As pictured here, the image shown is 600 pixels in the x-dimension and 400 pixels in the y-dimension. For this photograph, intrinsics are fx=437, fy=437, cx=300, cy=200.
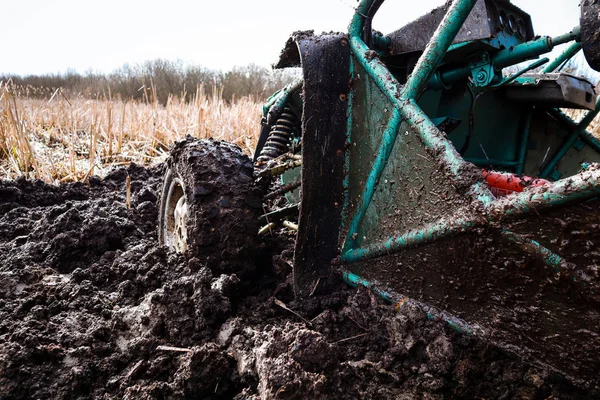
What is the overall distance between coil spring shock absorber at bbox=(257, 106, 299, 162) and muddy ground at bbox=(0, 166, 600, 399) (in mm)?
586

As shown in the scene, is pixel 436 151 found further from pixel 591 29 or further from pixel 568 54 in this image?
pixel 568 54

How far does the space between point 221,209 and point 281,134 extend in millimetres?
873

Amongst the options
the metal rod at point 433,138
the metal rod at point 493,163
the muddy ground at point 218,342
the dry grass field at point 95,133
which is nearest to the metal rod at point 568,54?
the metal rod at point 493,163

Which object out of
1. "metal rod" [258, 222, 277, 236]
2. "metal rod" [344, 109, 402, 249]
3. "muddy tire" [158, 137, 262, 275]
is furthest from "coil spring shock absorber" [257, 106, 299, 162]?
"metal rod" [344, 109, 402, 249]

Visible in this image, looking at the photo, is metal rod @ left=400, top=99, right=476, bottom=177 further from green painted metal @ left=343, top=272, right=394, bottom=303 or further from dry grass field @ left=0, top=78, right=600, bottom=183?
dry grass field @ left=0, top=78, right=600, bottom=183

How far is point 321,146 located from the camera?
181 centimetres

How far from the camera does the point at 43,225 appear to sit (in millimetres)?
2896

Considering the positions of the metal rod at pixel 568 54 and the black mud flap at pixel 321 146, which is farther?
the metal rod at pixel 568 54

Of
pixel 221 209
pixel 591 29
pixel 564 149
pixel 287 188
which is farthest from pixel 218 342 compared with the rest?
pixel 564 149

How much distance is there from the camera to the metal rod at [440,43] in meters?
1.48

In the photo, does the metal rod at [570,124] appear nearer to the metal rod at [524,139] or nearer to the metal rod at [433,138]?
the metal rod at [524,139]

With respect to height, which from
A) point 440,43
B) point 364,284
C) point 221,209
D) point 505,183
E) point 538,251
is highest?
point 440,43

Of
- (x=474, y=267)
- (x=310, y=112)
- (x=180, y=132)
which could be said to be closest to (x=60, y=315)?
(x=310, y=112)

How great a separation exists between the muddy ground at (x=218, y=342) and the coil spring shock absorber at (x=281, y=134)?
1.92 ft
